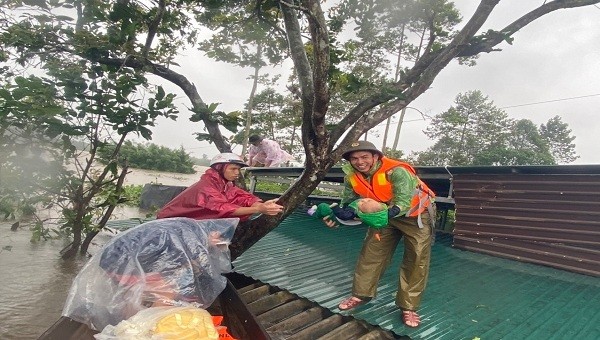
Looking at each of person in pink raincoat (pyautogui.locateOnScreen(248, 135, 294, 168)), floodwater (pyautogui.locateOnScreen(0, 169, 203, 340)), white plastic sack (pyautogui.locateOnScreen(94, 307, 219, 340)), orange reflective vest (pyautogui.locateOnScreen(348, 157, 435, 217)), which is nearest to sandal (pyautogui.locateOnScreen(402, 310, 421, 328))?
orange reflective vest (pyautogui.locateOnScreen(348, 157, 435, 217))

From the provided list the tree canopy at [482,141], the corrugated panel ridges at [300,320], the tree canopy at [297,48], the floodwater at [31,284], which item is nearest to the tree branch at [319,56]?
the tree canopy at [297,48]

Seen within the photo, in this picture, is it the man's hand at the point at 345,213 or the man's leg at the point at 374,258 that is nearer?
the man's hand at the point at 345,213

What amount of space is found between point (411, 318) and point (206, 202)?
2.18 metres

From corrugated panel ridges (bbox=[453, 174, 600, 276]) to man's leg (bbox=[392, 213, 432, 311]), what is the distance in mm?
2392

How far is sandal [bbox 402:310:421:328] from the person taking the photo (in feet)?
10.0

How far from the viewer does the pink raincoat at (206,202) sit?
340cm

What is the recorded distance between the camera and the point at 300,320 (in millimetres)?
3336

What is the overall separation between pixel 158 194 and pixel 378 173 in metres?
14.7

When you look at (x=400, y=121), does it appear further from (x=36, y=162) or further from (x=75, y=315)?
(x=75, y=315)

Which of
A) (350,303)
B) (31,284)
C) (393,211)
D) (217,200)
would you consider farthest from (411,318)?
(31,284)

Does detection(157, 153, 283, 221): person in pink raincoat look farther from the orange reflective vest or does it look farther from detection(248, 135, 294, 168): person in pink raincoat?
detection(248, 135, 294, 168): person in pink raincoat

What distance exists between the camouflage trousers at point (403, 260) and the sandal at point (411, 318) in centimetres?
4

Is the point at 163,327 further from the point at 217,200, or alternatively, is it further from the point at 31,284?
the point at 31,284

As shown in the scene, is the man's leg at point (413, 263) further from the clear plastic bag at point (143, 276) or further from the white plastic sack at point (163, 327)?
the white plastic sack at point (163, 327)
